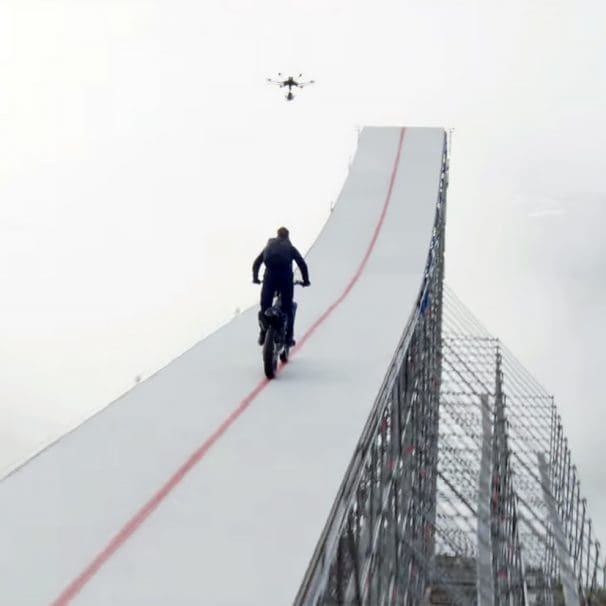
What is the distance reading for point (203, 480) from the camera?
863cm

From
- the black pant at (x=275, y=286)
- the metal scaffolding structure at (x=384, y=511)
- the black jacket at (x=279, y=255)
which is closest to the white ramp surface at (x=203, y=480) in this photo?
the metal scaffolding structure at (x=384, y=511)

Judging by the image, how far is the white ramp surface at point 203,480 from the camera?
255 inches

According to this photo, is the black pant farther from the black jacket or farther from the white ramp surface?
the white ramp surface

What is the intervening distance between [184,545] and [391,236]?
18490mm

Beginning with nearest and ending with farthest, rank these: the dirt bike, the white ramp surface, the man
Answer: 1. the white ramp surface
2. the dirt bike
3. the man

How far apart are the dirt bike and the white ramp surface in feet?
0.73

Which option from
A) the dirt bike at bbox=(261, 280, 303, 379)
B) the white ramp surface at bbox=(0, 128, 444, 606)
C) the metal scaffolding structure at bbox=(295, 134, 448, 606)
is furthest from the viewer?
the dirt bike at bbox=(261, 280, 303, 379)

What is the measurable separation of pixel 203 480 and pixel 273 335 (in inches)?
146

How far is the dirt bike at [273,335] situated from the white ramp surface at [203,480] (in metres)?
0.22

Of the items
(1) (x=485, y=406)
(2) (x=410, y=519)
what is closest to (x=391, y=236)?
(1) (x=485, y=406)

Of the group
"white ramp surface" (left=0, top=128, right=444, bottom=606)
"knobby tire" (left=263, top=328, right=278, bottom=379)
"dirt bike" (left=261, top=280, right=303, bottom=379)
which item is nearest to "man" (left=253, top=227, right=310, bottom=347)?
"dirt bike" (left=261, top=280, right=303, bottom=379)

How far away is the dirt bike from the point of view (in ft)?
39.7

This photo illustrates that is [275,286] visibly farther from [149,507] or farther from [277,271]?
[149,507]

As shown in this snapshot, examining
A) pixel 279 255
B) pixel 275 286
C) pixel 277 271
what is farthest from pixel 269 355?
pixel 279 255
